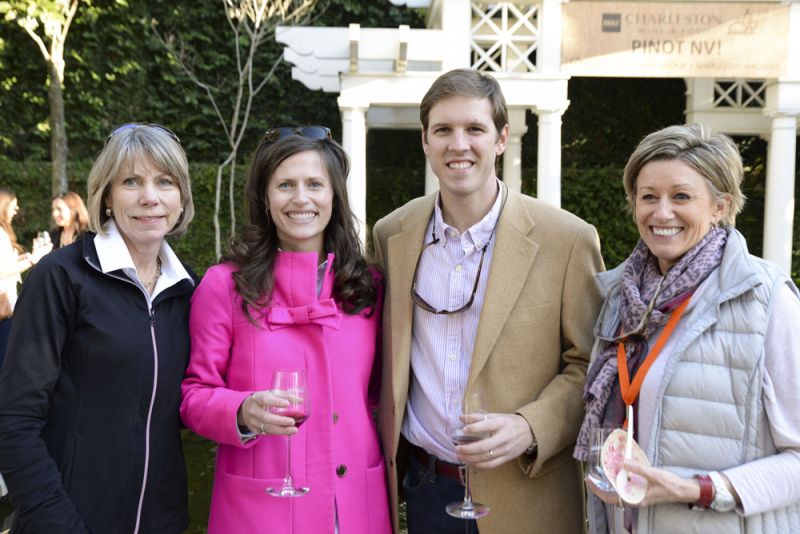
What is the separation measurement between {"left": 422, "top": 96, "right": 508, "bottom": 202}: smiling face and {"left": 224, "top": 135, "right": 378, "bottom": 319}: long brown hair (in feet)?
1.37

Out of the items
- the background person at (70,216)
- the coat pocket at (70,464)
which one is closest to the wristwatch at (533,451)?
the coat pocket at (70,464)

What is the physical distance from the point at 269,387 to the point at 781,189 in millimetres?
10370

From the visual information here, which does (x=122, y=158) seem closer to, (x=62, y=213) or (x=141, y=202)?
(x=141, y=202)

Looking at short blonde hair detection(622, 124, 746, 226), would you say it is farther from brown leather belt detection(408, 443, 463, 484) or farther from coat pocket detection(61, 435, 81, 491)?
coat pocket detection(61, 435, 81, 491)

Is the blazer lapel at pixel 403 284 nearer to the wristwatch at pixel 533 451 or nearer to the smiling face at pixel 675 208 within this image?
the wristwatch at pixel 533 451

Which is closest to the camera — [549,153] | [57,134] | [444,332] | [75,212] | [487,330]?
[487,330]

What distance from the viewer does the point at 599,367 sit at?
2.50 m

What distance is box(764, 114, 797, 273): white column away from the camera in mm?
10719

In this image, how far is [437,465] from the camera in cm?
284

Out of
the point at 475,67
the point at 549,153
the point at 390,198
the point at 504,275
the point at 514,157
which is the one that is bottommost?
the point at 504,275

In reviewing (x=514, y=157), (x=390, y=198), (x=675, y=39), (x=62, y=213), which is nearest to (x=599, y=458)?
(x=62, y=213)

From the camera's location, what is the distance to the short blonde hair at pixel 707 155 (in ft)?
7.70

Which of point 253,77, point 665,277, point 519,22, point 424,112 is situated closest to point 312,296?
point 424,112

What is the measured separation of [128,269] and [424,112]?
1256 mm
